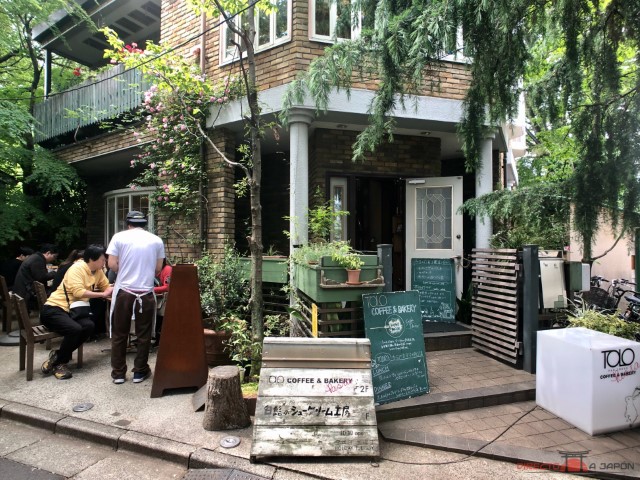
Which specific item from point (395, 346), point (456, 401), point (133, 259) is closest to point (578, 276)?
point (456, 401)

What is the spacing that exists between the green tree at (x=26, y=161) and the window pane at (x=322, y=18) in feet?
20.8

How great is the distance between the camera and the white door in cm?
662

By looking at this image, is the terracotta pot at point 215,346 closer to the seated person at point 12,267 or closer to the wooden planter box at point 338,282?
the wooden planter box at point 338,282

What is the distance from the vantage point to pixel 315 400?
3.05m

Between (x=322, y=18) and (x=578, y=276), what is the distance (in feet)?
17.0

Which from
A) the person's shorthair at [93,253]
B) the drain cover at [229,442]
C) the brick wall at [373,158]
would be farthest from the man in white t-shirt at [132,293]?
the brick wall at [373,158]

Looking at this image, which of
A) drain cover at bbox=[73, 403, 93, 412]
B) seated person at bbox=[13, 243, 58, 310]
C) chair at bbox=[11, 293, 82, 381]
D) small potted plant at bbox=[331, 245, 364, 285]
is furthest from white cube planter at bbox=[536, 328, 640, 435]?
seated person at bbox=[13, 243, 58, 310]

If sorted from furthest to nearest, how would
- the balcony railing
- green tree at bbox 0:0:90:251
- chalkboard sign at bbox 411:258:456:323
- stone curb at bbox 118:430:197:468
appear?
1. green tree at bbox 0:0:90:251
2. the balcony railing
3. chalkboard sign at bbox 411:258:456:323
4. stone curb at bbox 118:430:197:468

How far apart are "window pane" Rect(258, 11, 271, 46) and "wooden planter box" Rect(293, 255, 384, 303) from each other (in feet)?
14.1

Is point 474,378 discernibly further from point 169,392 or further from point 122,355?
point 122,355

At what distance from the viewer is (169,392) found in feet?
13.6

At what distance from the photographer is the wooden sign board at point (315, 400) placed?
9.52ft

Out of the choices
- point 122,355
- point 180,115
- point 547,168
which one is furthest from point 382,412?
point 547,168

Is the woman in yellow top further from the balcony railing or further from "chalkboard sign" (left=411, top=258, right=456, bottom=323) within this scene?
"chalkboard sign" (left=411, top=258, right=456, bottom=323)
